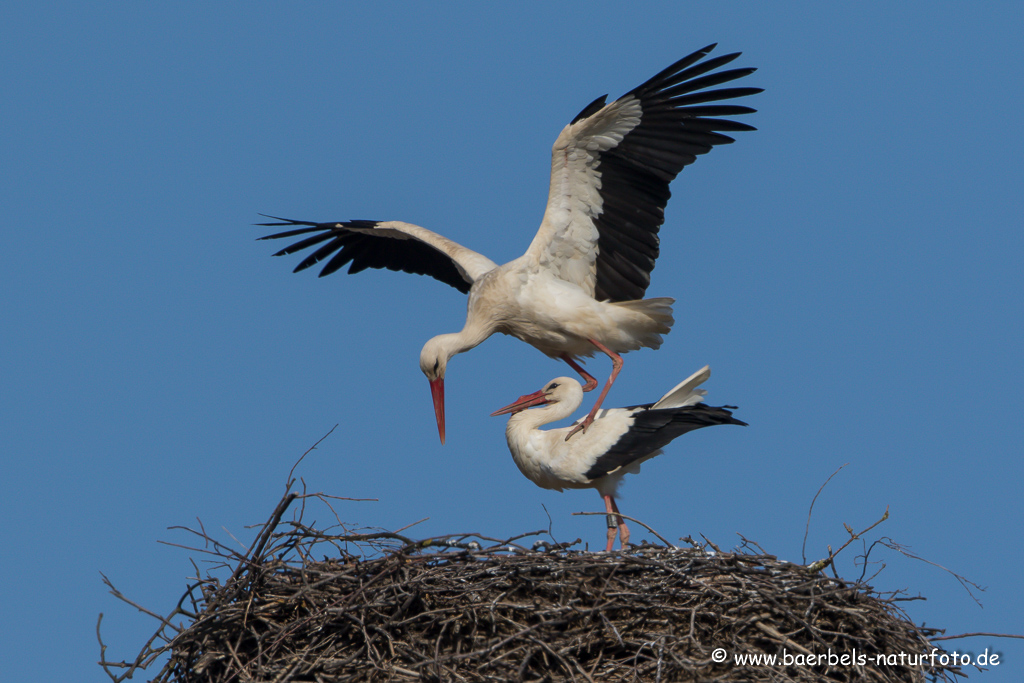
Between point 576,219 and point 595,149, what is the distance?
49cm

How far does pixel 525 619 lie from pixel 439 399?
8.20 ft

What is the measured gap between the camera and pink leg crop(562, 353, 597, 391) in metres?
7.62

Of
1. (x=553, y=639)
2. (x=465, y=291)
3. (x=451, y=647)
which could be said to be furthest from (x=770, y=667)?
(x=465, y=291)

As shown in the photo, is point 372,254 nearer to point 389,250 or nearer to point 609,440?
point 389,250

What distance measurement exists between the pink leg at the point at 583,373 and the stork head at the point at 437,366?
2.67 feet

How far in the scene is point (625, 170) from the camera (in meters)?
6.95

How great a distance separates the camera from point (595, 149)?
687cm

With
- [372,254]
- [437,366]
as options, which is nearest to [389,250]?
[372,254]

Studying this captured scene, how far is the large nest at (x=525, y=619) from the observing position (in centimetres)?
505

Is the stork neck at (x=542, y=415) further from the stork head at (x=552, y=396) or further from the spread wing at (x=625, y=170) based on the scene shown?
the spread wing at (x=625, y=170)

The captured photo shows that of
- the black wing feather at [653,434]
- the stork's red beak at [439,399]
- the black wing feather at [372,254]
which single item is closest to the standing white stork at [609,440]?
the black wing feather at [653,434]

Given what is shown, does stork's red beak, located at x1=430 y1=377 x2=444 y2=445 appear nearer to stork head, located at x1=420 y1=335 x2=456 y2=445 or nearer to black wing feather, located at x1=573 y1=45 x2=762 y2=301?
stork head, located at x1=420 y1=335 x2=456 y2=445

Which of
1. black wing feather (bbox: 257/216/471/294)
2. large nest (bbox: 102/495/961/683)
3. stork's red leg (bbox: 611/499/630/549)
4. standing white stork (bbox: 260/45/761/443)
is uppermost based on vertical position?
black wing feather (bbox: 257/216/471/294)

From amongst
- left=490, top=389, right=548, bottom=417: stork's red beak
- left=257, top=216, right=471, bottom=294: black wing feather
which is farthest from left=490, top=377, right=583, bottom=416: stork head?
left=257, top=216, right=471, bottom=294: black wing feather
